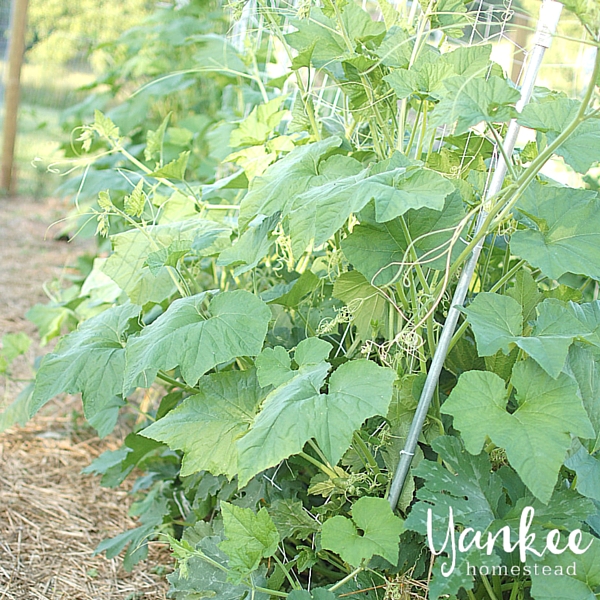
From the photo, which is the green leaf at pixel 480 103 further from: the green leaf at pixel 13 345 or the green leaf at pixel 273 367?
the green leaf at pixel 13 345

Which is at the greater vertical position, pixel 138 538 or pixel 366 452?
pixel 366 452

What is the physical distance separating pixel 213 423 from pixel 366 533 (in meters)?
0.35

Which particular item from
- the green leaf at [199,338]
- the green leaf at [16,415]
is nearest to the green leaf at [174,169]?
the green leaf at [199,338]

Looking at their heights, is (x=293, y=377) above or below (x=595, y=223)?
below

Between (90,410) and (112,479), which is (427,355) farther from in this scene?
(112,479)

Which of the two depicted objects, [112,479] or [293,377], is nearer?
[293,377]

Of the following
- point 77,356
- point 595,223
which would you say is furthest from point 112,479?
point 595,223

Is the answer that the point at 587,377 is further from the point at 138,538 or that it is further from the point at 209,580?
the point at 138,538

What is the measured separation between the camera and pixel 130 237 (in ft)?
5.32

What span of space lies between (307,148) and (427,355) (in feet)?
1.50

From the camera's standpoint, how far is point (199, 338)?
1.21 meters

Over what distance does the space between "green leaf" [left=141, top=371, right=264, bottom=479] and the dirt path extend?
64 cm

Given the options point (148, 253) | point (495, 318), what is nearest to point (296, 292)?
point (148, 253)

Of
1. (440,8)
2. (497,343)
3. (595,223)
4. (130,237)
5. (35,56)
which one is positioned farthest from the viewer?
(35,56)
